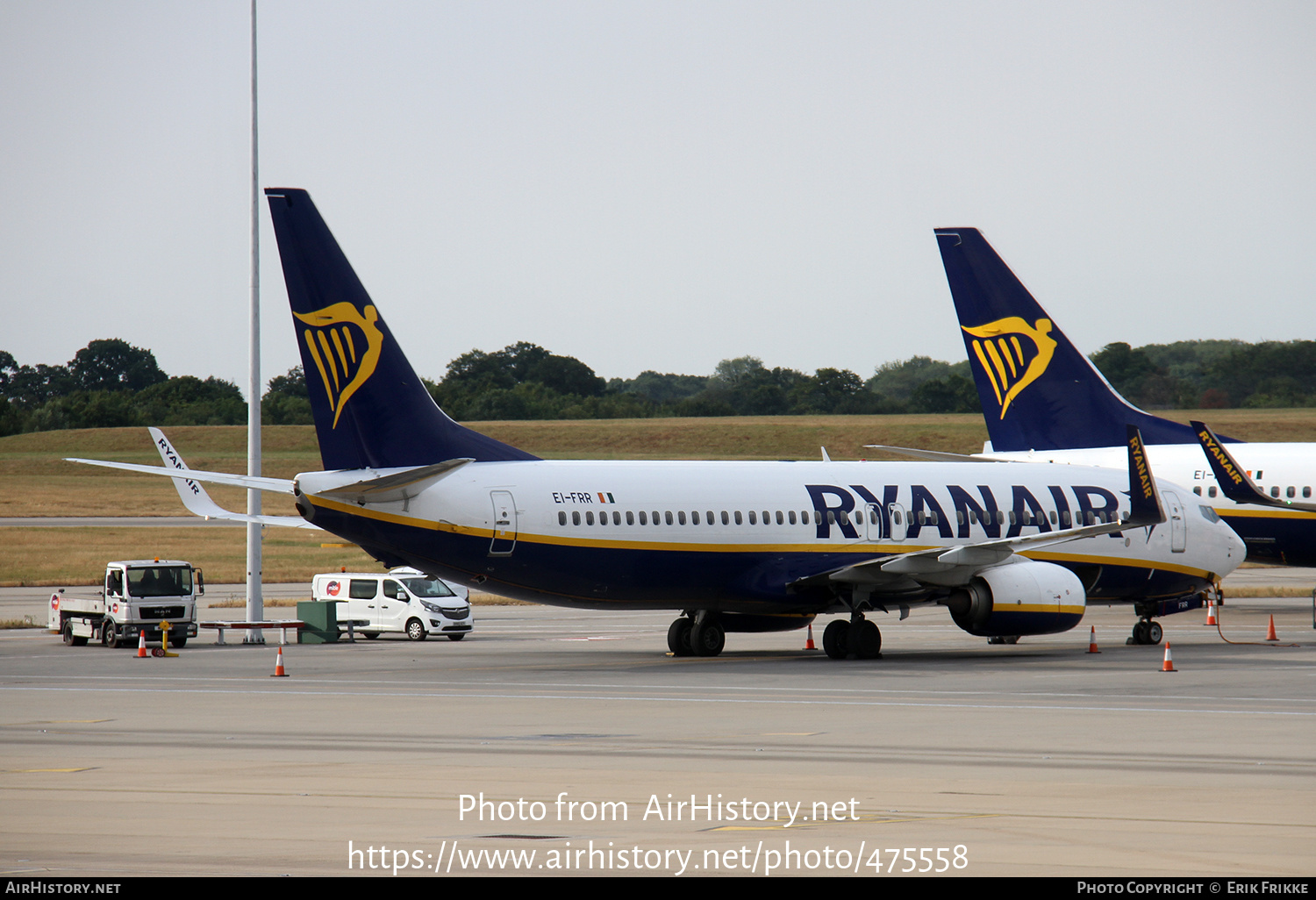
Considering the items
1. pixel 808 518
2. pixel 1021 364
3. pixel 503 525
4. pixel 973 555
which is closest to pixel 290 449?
pixel 1021 364

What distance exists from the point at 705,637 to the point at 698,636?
155 mm

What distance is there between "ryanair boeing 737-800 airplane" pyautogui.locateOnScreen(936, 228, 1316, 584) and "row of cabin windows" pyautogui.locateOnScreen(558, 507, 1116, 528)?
9.39 metres

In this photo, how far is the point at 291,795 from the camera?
15.3 m

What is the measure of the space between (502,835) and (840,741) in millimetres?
7765

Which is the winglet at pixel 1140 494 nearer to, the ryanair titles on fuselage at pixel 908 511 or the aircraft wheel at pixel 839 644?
the ryanair titles on fuselage at pixel 908 511

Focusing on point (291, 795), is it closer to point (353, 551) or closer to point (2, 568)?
point (2, 568)

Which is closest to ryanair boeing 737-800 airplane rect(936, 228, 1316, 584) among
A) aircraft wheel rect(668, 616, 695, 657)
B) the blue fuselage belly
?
the blue fuselage belly

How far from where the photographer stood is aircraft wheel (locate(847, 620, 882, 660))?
3362 cm

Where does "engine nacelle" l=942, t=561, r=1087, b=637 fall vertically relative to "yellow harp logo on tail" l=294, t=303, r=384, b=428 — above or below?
below

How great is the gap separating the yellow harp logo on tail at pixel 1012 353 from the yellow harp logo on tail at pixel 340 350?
22.3m

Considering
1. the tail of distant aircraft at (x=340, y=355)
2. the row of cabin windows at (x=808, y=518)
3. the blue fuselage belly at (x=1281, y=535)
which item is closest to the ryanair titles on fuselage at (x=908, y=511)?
the row of cabin windows at (x=808, y=518)

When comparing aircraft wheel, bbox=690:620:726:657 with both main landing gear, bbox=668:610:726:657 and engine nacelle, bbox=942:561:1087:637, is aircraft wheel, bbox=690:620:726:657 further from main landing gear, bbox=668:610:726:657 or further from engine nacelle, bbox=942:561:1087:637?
engine nacelle, bbox=942:561:1087:637

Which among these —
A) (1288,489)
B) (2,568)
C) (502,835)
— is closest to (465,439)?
(502,835)

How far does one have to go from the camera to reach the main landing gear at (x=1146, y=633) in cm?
3769
